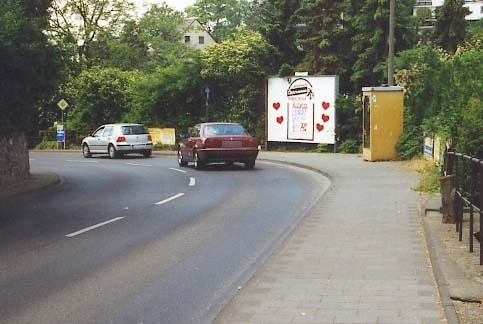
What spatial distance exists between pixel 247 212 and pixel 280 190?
152 inches

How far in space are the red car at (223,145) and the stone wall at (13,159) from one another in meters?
5.79

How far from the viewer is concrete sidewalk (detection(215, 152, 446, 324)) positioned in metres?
5.89

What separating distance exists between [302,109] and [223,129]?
29.3 ft

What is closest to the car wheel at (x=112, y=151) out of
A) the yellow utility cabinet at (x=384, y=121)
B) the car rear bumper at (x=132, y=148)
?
the car rear bumper at (x=132, y=148)

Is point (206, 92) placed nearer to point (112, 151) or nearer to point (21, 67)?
point (112, 151)

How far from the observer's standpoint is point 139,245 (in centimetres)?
977

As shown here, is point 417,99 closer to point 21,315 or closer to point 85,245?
point 85,245

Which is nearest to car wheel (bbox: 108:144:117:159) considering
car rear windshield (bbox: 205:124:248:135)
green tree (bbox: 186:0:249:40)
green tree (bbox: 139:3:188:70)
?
car rear windshield (bbox: 205:124:248:135)

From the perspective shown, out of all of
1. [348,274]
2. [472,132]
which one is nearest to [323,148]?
[472,132]

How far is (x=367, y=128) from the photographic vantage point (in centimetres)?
2530

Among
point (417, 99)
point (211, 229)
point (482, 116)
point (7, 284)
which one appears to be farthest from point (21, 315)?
point (417, 99)

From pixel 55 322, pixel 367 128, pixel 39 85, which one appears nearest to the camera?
pixel 55 322

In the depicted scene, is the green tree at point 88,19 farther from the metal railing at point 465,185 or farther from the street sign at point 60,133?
the metal railing at point 465,185

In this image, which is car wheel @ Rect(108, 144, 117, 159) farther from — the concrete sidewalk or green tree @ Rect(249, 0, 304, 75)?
the concrete sidewalk
